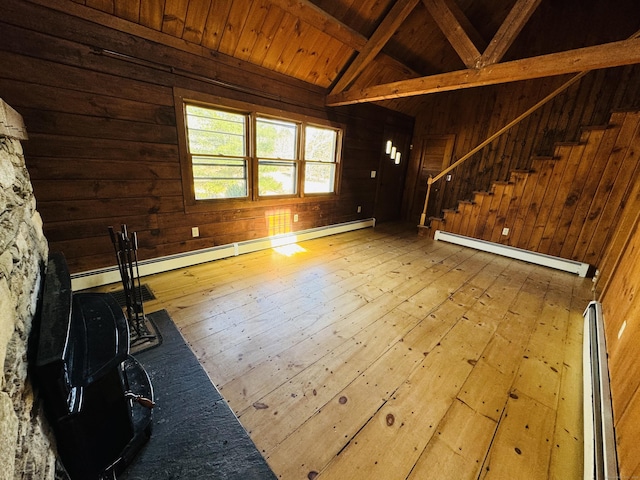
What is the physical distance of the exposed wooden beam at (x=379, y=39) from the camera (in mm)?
3139

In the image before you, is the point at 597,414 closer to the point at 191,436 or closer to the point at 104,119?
the point at 191,436

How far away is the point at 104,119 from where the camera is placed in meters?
2.23

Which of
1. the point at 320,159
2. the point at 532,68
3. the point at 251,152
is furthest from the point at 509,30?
the point at 251,152

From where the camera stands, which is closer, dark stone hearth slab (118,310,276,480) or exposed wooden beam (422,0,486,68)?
dark stone hearth slab (118,310,276,480)

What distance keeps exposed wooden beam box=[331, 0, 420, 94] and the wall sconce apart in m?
1.77

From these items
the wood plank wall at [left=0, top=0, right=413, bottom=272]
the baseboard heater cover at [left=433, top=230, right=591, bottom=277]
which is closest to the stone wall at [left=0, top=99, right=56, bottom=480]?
the wood plank wall at [left=0, top=0, right=413, bottom=272]

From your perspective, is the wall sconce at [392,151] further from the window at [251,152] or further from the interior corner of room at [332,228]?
the window at [251,152]

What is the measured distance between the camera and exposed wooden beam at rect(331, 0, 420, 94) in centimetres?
314

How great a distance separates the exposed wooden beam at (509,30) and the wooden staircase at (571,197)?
1790 mm

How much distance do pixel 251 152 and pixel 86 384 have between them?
113 inches

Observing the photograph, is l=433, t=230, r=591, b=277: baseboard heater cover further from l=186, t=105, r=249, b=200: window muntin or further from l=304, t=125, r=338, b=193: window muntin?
l=186, t=105, r=249, b=200: window muntin

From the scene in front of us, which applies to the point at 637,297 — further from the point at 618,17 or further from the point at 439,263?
the point at 618,17

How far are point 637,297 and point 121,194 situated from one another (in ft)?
13.0

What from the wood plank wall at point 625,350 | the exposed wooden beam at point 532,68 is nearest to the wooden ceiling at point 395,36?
the exposed wooden beam at point 532,68
